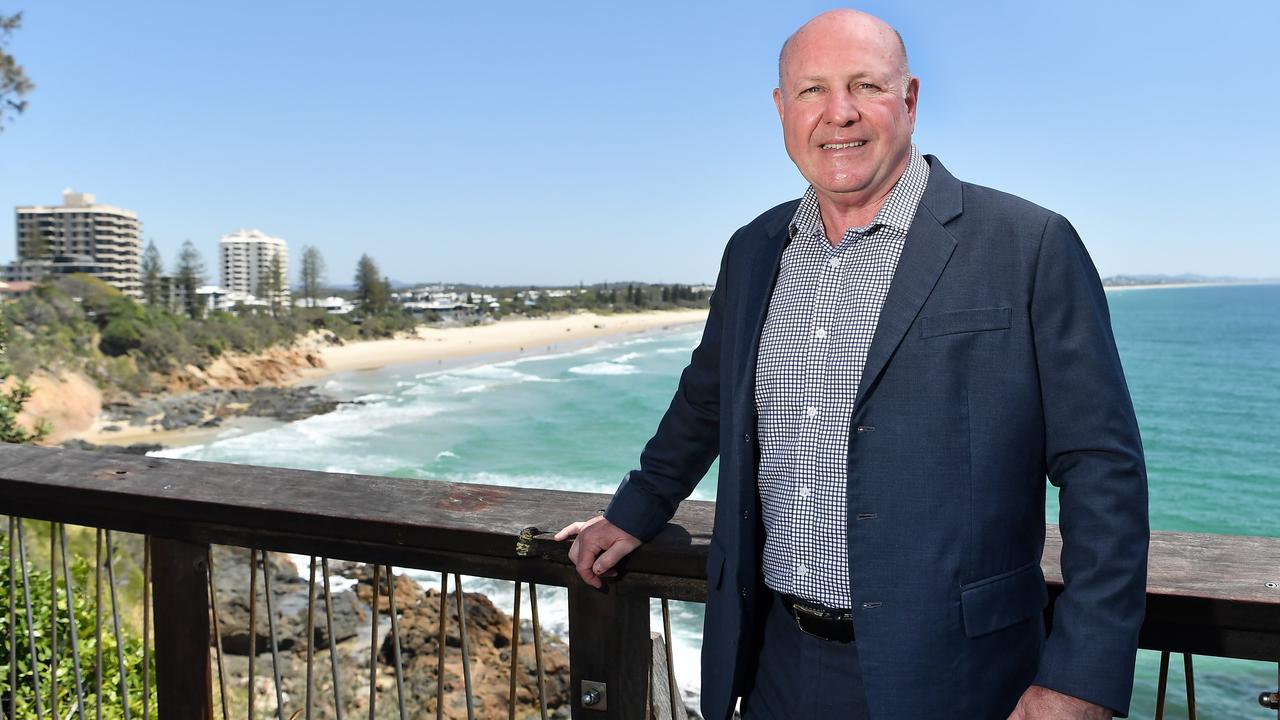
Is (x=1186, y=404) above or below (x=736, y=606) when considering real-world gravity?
below

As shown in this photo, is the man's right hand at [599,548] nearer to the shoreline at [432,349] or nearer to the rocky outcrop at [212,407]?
the shoreline at [432,349]

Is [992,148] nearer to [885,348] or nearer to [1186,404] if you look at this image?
[1186,404]

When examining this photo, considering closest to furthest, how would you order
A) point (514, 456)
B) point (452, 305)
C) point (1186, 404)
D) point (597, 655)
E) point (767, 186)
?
point (597, 655)
point (514, 456)
point (1186, 404)
point (767, 186)
point (452, 305)

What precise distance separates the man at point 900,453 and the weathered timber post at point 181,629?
2.90 ft

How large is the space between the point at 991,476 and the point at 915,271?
0.92 feet

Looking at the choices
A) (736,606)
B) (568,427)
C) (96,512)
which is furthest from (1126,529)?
(568,427)

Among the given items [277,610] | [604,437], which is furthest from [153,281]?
[277,610]

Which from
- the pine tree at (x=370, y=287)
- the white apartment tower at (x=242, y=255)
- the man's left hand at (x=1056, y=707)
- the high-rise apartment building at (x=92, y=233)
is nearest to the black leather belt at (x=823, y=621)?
the man's left hand at (x=1056, y=707)

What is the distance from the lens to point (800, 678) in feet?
4.41

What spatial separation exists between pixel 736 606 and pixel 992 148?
209 ft

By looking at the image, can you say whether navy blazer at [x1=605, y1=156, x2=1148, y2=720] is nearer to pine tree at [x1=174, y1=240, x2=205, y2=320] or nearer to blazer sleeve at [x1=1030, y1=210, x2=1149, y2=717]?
blazer sleeve at [x1=1030, y1=210, x2=1149, y2=717]

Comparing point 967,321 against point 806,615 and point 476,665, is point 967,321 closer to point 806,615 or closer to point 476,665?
point 806,615

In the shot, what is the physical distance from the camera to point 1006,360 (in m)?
1.18

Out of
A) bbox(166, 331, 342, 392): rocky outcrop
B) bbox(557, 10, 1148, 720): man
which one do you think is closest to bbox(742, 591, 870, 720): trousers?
bbox(557, 10, 1148, 720): man
